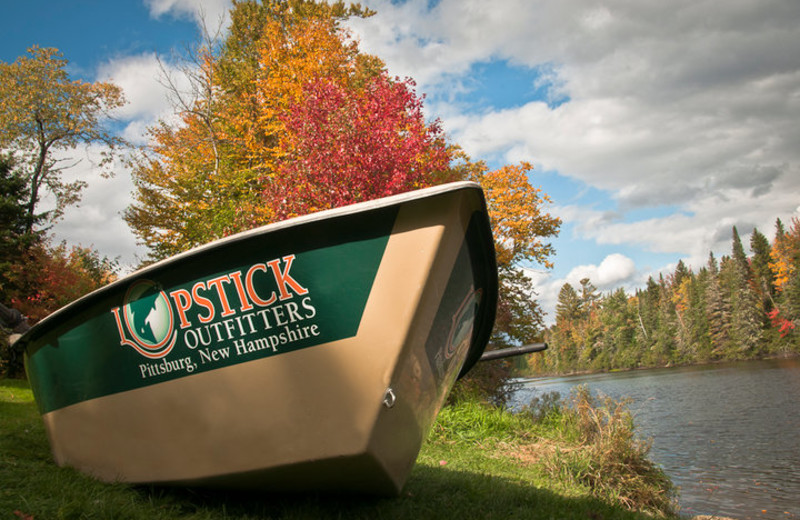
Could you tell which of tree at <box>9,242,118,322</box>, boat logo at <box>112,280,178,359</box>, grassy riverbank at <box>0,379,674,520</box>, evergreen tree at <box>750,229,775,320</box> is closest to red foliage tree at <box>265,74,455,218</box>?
grassy riverbank at <box>0,379,674,520</box>

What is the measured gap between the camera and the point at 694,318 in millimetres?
61250

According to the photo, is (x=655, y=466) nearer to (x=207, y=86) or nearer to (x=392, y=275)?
(x=392, y=275)

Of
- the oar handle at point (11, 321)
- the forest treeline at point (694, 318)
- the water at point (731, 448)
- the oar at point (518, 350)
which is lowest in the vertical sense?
the forest treeline at point (694, 318)

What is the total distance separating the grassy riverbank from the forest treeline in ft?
170

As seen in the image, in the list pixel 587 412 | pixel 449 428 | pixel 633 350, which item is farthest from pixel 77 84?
pixel 633 350

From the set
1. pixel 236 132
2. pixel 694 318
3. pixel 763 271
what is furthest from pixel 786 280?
pixel 236 132

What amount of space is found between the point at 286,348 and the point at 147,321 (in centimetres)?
94

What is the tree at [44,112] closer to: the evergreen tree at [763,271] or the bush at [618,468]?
the bush at [618,468]

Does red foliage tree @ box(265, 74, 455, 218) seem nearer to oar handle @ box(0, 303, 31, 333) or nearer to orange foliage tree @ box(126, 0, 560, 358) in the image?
orange foliage tree @ box(126, 0, 560, 358)

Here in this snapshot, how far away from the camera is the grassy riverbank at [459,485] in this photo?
2.95 metres

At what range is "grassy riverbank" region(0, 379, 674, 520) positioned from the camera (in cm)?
295

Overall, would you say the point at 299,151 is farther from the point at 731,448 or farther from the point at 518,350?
the point at 731,448

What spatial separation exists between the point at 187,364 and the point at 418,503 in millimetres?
2151

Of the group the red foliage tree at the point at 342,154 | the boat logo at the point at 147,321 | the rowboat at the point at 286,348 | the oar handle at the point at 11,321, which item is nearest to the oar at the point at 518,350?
the rowboat at the point at 286,348
